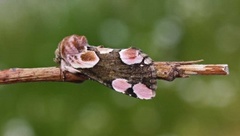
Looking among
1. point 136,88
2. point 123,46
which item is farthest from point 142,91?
point 123,46

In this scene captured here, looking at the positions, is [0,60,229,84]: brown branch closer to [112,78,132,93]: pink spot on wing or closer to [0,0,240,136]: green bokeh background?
[112,78,132,93]: pink spot on wing

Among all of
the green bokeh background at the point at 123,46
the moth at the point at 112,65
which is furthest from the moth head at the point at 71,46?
the green bokeh background at the point at 123,46

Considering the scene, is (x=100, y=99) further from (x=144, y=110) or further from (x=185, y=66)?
(x=185, y=66)

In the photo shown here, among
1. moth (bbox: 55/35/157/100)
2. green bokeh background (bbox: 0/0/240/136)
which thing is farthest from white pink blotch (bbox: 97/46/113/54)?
green bokeh background (bbox: 0/0/240/136)

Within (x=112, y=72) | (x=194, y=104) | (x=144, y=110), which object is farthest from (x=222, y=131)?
(x=112, y=72)

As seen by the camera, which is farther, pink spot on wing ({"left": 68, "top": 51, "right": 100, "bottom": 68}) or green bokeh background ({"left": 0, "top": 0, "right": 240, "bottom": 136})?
green bokeh background ({"left": 0, "top": 0, "right": 240, "bottom": 136})

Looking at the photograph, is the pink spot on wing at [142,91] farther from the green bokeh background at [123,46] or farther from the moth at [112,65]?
the green bokeh background at [123,46]
